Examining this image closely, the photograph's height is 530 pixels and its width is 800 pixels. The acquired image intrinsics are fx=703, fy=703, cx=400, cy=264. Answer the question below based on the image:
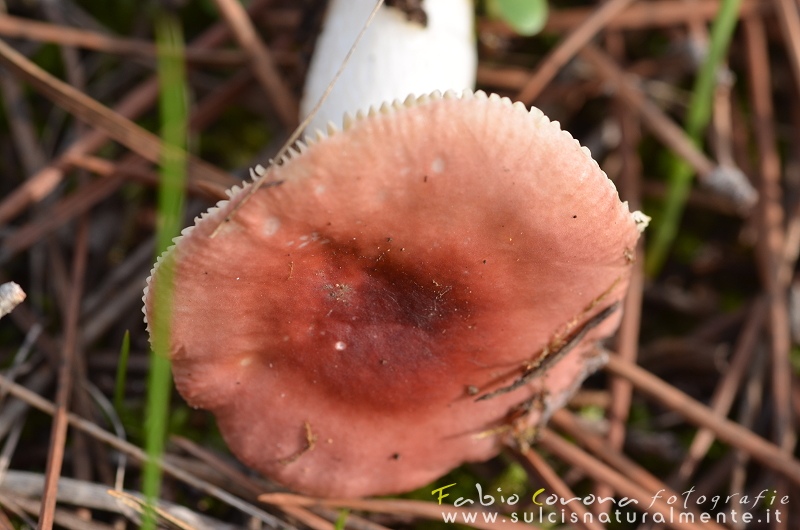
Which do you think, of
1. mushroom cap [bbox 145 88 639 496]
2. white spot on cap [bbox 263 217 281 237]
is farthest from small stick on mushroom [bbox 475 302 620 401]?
white spot on cap [bbox 263 217 281 237]

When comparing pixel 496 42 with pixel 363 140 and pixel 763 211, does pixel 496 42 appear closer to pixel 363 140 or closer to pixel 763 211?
pixel 763 211

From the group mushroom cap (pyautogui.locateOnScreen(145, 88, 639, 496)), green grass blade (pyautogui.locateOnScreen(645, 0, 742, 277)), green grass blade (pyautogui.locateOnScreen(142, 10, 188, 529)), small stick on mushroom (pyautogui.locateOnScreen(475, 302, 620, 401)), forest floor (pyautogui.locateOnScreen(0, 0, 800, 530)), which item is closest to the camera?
mushroom cap (pyautogui.locateOnScreen(145, 88, 639, 496))

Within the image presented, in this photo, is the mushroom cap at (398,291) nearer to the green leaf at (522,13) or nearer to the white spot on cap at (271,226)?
the white spot on cap at (271,226)

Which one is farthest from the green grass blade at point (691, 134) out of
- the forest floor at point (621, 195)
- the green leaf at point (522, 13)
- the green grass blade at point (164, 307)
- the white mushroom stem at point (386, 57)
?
the green grass blade at point (164, 307)

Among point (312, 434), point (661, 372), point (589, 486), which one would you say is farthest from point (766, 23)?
point (312, 434)

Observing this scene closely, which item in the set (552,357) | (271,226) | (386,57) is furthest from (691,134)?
(271,226)

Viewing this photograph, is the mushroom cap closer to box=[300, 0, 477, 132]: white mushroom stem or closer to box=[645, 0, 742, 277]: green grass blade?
box=[300, 0, 477, 132]: white mushroom stem
